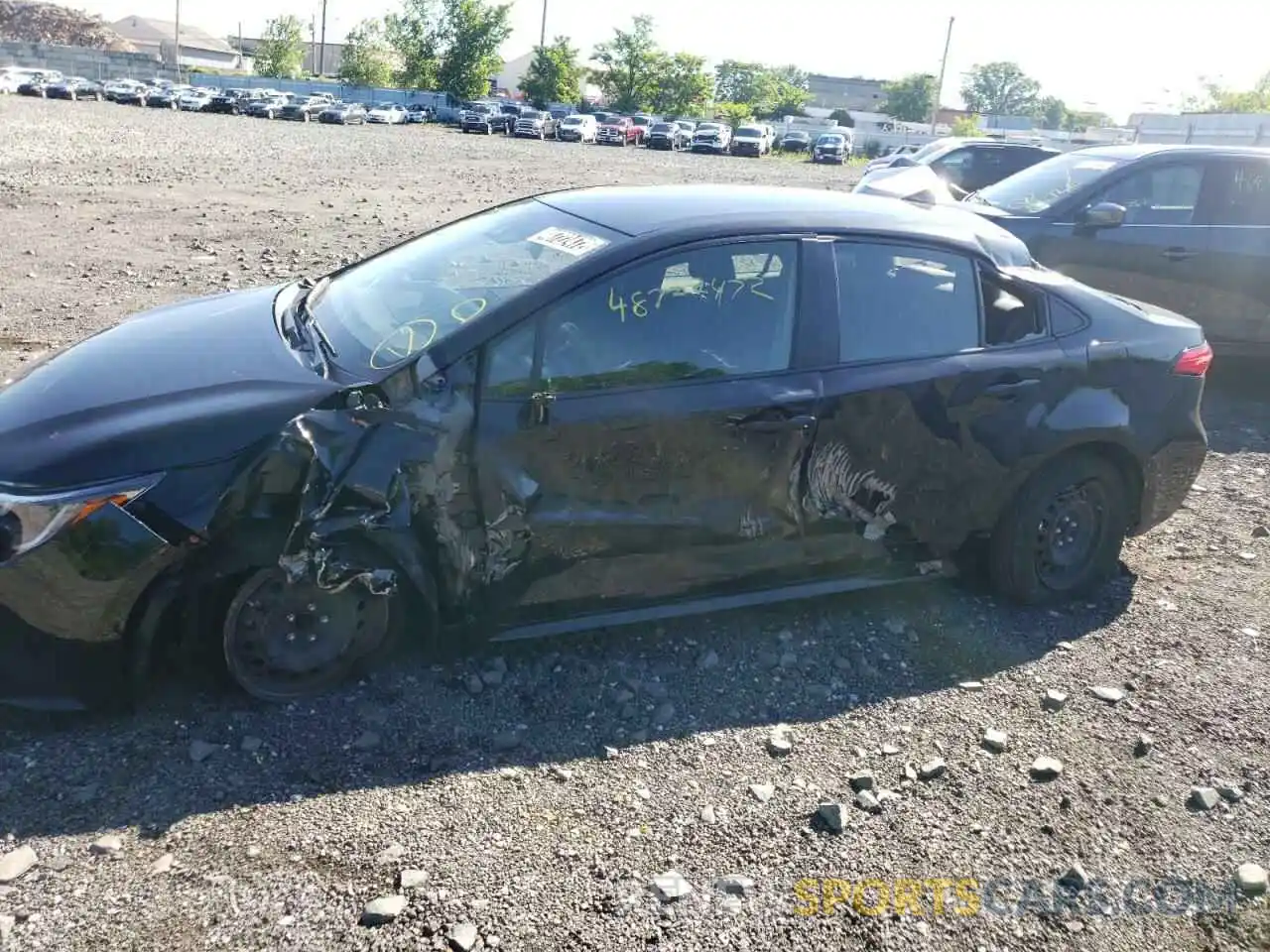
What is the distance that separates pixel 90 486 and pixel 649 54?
8737 cm

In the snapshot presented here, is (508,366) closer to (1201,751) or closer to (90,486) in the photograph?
(90,486)

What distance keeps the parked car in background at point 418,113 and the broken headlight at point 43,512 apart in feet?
195

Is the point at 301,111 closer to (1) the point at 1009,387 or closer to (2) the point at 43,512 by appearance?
(1) the point at 1009,387

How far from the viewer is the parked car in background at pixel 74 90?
5156 cm

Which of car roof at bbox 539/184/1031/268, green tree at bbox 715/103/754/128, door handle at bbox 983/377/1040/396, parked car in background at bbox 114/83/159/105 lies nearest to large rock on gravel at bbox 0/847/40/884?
car roof at bbox 539/184/1031/268

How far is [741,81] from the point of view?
118062 millimetres

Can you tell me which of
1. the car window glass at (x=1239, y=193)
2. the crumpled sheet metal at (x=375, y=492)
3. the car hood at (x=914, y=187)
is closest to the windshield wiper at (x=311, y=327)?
the crumpled sheet metal at (x=375, y=492)

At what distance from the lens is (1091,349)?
4.37m

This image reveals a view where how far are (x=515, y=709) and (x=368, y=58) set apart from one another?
90.2 metres

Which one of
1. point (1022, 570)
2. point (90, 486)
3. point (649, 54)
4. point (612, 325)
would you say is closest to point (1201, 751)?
point (1022, 570)

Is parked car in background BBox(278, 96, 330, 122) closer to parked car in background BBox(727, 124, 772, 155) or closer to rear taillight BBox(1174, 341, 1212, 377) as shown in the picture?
parked car in background BBox(727, 124, 772, 155)

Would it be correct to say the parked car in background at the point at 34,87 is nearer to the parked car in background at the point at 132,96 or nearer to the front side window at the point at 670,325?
the parked car in background at the point at 132,96

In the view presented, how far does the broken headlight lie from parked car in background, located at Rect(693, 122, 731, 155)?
49.0 m

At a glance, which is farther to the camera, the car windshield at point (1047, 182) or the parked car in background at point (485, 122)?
the parked car in background at point (485, 122)
